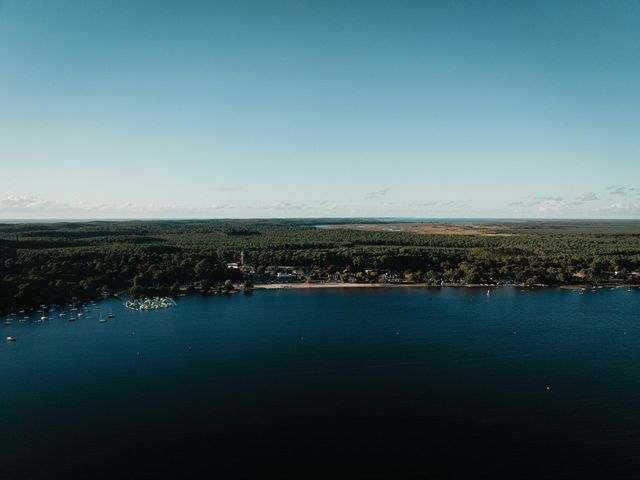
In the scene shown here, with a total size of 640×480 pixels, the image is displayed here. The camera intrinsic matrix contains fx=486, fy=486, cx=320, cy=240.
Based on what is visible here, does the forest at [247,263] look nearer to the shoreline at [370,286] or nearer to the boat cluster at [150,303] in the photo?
the shoreline at [370,286]

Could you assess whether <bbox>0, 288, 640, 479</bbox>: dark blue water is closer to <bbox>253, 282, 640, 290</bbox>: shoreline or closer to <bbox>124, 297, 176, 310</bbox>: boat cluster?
<bbox>124, 297, 176, 310</bbox>: boat cluster

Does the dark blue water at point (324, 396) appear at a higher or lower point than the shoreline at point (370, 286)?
lower

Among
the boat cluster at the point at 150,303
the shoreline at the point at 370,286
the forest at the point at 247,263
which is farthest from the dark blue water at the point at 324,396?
the shoreline at the point at 370,286

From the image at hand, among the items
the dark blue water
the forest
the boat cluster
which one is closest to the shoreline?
the forest

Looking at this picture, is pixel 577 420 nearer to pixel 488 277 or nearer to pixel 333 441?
pixel 333 441

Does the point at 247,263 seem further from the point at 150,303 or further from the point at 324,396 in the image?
the point at 324,396

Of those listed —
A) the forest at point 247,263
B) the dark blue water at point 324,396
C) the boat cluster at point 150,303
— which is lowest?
the dark blue water at point 324,396

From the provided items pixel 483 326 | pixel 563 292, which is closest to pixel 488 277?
pixel 563 292
